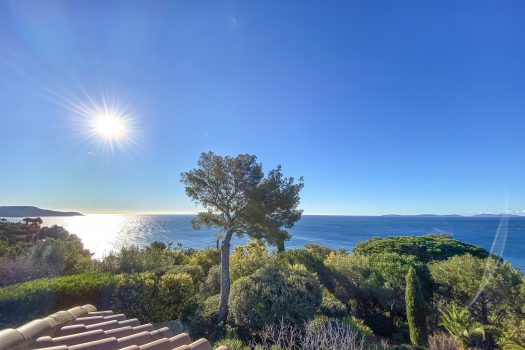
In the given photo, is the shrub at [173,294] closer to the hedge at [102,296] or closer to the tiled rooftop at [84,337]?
the hedge at [102,296]

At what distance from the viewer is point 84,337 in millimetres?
2178

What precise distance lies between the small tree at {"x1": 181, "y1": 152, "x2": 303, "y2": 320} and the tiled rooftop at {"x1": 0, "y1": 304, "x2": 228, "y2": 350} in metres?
7.11

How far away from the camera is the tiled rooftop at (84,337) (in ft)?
6.00

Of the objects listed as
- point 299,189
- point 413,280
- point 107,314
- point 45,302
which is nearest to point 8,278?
point 45,302

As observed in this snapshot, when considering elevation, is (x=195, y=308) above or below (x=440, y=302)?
above

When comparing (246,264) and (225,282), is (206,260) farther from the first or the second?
(225,282)

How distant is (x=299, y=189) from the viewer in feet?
33.9

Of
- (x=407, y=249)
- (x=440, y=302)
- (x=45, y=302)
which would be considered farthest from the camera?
(x=407, y=249)

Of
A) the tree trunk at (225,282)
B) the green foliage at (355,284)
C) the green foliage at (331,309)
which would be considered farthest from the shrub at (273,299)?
the green foliage at (355,284)

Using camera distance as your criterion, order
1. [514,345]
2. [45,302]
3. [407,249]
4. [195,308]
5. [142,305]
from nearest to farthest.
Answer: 1. [45,302]
2. [514,345]
3. [142,305]
4. [195,308]
5. [407,249]

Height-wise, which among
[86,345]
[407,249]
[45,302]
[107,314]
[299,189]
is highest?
[299,189]

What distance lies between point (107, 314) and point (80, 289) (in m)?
5.87

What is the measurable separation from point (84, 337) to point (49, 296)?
7070 mm

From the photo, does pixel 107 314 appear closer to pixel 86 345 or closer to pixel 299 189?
pixel 86 345
